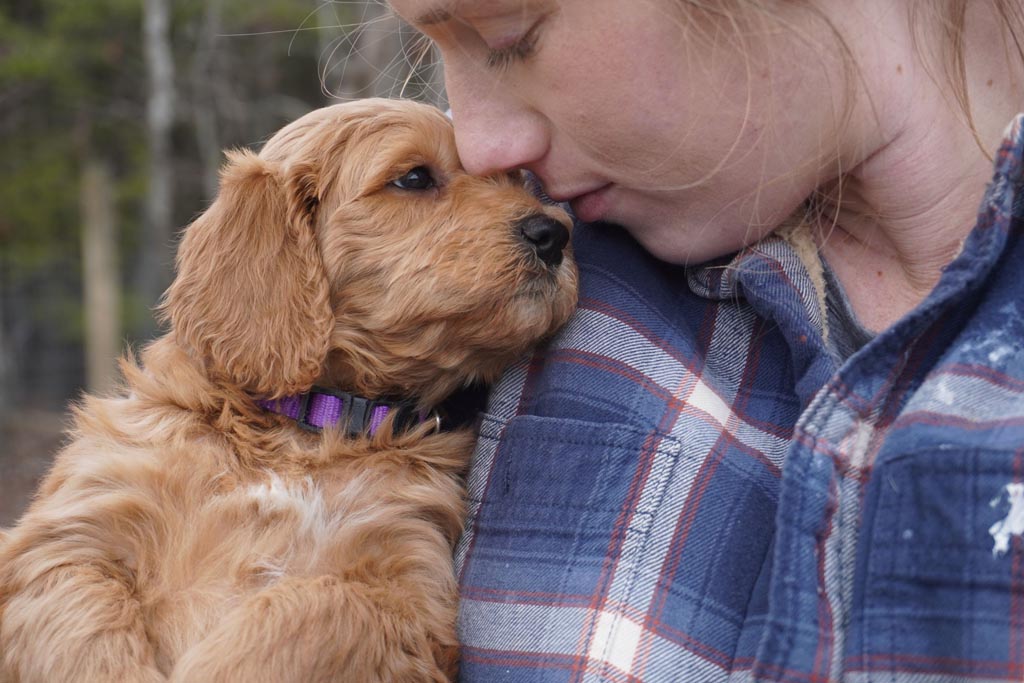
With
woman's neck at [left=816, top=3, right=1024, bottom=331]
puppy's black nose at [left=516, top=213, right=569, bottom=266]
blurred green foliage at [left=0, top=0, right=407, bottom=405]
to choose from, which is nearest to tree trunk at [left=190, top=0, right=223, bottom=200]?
blurred green foliage at [left=0, top=0, right=407, bottom=405]

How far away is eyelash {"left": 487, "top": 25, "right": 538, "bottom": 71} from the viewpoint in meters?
2.21

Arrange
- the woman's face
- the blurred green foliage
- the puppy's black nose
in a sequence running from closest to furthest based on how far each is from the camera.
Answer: the woman's face < the puppy's black nose < the blurred green foliage

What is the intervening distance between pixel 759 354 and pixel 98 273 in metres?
16.2

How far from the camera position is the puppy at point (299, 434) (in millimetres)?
2305

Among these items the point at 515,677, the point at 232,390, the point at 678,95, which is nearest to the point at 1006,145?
the point at 678,95

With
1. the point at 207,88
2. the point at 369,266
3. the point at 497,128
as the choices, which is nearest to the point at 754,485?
the point at 497,128

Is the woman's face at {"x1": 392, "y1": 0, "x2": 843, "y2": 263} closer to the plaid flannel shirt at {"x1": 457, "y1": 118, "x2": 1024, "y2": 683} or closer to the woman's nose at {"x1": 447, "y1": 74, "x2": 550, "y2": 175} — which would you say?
the woman's nose at {"x1": 447, "y1": 74, "x2": 550, "y2": 175}

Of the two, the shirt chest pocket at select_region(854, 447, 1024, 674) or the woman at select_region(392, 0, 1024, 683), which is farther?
the woman at select_region(392, 0, 1024, 683)

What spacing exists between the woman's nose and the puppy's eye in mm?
442

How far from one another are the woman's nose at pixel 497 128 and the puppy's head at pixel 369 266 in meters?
0.26

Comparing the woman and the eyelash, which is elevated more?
the eyelash

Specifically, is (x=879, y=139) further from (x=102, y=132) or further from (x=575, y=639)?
(x=102, y=132)

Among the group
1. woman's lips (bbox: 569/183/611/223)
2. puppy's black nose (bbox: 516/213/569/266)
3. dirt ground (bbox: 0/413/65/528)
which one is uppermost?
dirt ground (bbox: 0/413/65/528)

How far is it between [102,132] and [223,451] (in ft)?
58.8
